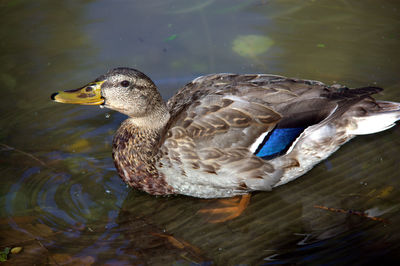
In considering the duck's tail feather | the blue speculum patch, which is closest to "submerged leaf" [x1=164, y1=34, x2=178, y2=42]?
the blue speculum patch

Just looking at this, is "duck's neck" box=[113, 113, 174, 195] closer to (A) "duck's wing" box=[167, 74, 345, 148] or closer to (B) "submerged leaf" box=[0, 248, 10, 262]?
(A) "duck's wing" box=[167, 74, 345, 148]

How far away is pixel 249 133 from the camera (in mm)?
4484

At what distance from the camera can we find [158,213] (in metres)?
4.75

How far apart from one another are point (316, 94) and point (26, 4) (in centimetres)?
524

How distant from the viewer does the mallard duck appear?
4.49 meters

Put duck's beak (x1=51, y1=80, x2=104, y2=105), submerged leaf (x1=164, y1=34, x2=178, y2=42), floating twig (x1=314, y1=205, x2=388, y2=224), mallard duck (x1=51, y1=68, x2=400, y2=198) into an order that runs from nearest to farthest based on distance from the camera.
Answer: floating twig (x1=314, y1=205, x2=388, y2=224), mallard duck (x1=51, y1=68, x2=400, y2=198), duck's beak (x1=51, y1=80, x2=104, y2=105), submerged leaf (x1=164, y1=34, x2=178, y2=42)

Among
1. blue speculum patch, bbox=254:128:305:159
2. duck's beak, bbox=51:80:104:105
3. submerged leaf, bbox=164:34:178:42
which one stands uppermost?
duck's beak, bbox=51:80:104:105

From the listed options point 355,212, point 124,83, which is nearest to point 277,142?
point 355,212

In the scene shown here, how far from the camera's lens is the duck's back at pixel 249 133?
4484 mm

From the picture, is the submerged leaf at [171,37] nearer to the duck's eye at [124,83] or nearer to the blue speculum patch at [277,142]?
the duck's eye at [124,83]

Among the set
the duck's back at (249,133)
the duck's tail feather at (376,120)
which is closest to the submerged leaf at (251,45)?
the duck's back at (249,133)

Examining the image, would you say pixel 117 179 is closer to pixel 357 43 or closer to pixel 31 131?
pixel 31 131

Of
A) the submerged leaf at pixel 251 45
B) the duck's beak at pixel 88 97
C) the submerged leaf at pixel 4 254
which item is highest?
the duck's beak at pixel 88 97

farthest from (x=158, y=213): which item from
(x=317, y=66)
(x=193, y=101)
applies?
(x=317, y=66)
